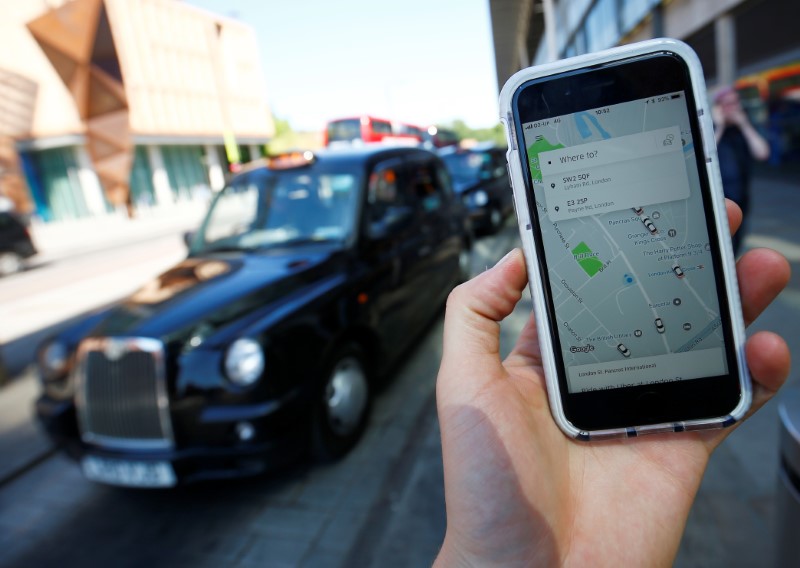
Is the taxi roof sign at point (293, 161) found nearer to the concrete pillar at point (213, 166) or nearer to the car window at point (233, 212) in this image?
the car window at point (233, 212)

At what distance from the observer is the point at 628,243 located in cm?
126

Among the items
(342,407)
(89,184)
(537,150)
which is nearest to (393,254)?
(342,407)

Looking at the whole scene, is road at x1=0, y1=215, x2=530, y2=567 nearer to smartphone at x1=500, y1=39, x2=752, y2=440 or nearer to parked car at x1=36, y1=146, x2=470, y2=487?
parked car at x1=36, y1=146, x2=470, y2=487

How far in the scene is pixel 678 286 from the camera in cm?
126

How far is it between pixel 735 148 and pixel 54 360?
461 centimetres

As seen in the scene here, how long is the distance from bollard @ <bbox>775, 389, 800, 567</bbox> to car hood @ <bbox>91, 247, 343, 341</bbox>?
2.40 meters

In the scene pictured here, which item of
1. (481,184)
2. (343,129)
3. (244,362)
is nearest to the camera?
(244,362)

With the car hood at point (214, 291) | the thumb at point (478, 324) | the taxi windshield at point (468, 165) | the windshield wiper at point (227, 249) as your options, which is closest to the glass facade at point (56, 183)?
the taxi windshield at point (468, 165)

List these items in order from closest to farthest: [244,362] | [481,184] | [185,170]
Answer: [244,362], [481,184], [185,170]

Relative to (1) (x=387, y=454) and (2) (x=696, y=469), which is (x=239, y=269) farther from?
(2) (x=696, y=469)

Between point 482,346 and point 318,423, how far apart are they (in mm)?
2101

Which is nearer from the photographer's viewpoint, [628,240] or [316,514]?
[628,240]

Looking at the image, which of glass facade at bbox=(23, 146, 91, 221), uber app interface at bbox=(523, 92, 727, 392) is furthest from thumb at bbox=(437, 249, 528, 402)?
glass facade at bbox=(23, 146, 91, 221)

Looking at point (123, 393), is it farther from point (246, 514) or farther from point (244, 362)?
point (246, 514)
